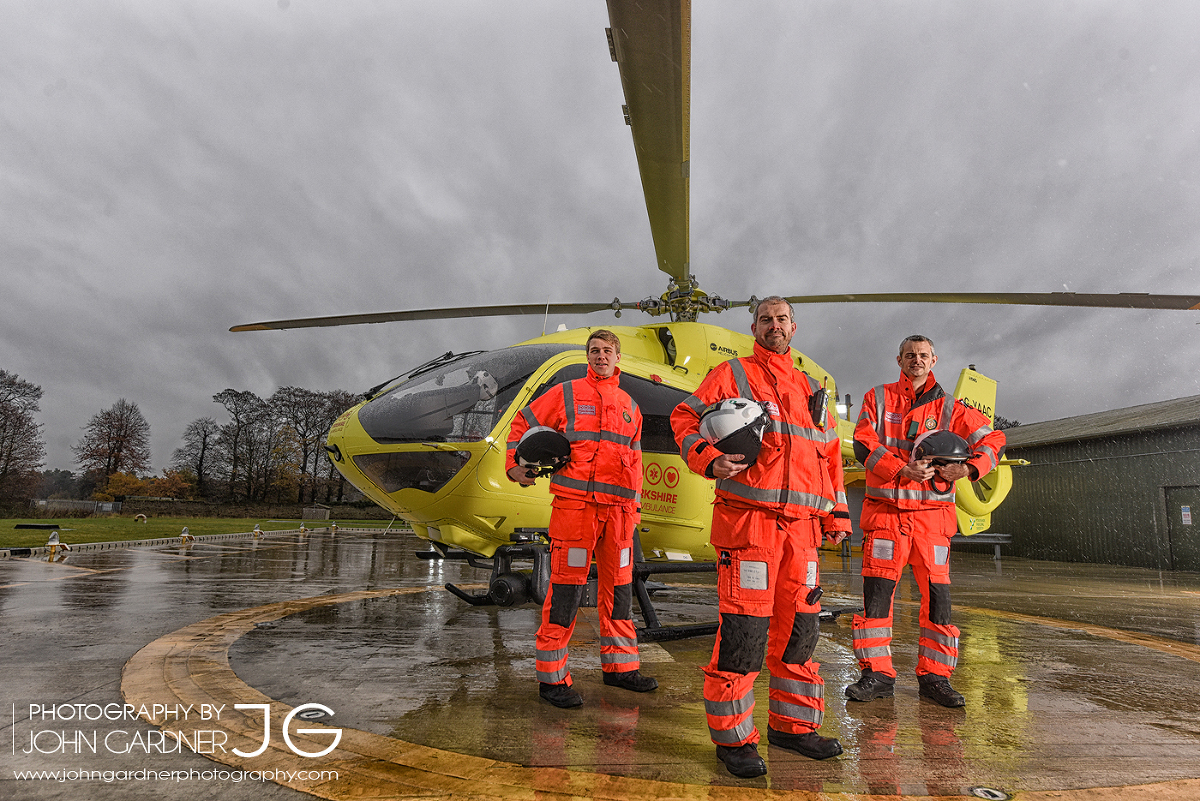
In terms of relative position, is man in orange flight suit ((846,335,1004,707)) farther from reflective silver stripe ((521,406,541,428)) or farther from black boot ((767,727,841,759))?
reflective silver stripe ((521,406,541,428))

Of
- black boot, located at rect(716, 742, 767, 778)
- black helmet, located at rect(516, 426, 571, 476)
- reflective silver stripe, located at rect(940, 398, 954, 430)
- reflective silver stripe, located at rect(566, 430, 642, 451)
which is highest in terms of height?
reflective silver stripe, located at rect(940, 398, 954, 430)

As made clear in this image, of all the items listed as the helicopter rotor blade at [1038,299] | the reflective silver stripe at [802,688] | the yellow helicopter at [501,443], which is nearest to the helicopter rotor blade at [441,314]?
the yellow helicopter at [501,443]

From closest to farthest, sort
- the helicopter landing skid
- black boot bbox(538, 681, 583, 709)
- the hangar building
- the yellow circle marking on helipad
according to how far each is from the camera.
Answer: the yellow circle marking on helipad → black boot bbox(538, 681, 583, 709) → the helicopter landing skid → the hangar building

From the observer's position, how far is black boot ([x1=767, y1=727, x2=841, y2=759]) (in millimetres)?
2449

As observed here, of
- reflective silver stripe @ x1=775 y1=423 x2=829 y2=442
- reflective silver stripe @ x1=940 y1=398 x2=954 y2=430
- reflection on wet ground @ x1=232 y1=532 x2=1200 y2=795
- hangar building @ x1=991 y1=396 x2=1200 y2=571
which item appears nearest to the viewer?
reflection on wet ground @ x1=232 y1=532 x2=1200 y2=795

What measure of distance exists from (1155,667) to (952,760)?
123 inches

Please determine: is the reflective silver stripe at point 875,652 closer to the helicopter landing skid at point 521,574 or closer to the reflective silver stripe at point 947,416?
the reflective silver stripe at point 947,416

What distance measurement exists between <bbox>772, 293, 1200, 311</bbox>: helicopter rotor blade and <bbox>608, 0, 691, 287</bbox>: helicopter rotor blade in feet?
8.57

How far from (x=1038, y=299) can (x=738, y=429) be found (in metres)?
4.15

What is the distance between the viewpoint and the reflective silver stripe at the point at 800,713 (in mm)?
2529

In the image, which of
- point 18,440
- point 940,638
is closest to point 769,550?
point 940,638

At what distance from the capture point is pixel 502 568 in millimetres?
4953

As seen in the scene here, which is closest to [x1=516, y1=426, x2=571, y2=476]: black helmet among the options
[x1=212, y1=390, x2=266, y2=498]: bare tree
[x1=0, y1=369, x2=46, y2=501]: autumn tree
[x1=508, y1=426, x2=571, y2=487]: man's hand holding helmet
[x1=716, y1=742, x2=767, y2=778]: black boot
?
[x1=508, y1=426, x2=571, y2=487]: man's hand holding helmet

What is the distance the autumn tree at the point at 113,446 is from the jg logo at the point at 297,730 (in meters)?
48.0
